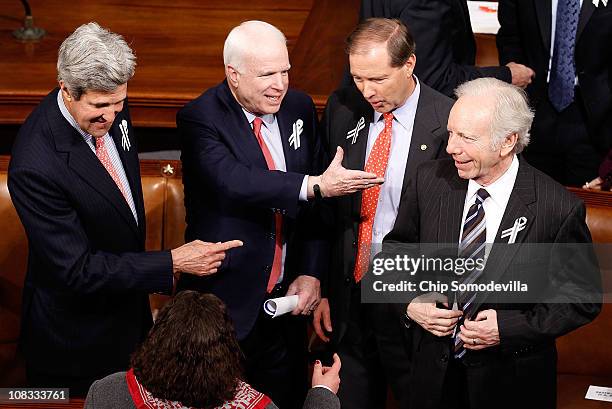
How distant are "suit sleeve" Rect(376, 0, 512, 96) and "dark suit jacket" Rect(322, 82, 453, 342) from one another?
36cm

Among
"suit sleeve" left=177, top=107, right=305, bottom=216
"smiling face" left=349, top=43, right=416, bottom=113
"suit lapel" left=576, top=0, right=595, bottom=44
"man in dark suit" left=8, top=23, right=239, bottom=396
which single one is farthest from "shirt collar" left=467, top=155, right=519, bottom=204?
"suit lapel" left=576, top=0, right=595, bottom=44

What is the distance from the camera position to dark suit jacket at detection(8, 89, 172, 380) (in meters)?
2.86

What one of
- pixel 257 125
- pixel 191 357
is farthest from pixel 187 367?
pixel 257 125

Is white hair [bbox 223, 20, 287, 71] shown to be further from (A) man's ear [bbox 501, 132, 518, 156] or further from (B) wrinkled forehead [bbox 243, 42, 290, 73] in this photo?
(A) man's ear [bbox 501, 132, 518, 156]

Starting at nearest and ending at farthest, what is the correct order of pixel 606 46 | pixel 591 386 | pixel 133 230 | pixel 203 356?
pixel 203 356 < pixel 133 230 < pixel 591 386 < pixel 606 46

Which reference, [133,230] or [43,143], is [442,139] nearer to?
[133,230]

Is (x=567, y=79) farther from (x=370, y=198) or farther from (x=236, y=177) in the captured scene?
(x=236, y=177)

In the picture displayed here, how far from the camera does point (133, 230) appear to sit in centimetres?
308

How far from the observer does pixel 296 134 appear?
3.24m

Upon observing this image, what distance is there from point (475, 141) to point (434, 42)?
3.09ft

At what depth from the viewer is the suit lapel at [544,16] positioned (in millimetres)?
4027

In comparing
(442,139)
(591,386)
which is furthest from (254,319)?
(591,386)

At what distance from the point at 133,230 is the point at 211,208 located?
0.28 meters

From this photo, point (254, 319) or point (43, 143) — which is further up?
point (43, 143)
